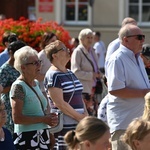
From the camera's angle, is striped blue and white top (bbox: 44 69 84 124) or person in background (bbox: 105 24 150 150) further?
striped blue and white top (bbox: 44 69 84 124)

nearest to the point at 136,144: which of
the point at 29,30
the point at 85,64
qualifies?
the point at 85,64

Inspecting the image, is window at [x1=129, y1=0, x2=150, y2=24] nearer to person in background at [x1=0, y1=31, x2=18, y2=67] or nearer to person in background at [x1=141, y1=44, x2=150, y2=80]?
person in background at [x1=0, y1=31, x2=18, y2=67]

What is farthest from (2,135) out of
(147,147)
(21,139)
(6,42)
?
(6,42)

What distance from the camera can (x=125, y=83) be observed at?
26.2ft

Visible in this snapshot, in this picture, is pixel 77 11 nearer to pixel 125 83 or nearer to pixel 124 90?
pixel 125 83

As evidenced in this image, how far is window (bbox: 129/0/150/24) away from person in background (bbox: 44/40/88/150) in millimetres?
18316

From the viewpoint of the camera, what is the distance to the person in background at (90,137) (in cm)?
576

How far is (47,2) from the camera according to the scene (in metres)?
26.2

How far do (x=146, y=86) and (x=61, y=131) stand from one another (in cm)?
107

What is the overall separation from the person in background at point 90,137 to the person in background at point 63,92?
2250 mm

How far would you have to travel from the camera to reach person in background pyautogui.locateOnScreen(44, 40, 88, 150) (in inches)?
322

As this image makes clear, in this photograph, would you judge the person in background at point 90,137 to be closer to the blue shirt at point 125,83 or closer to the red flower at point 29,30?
the blue shirt at point 125,83

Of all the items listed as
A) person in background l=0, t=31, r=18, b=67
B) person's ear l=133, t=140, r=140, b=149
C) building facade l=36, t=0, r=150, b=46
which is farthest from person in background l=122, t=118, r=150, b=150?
building facade l=36, t=0, r=150, b=46

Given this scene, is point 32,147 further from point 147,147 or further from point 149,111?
point 147,147
